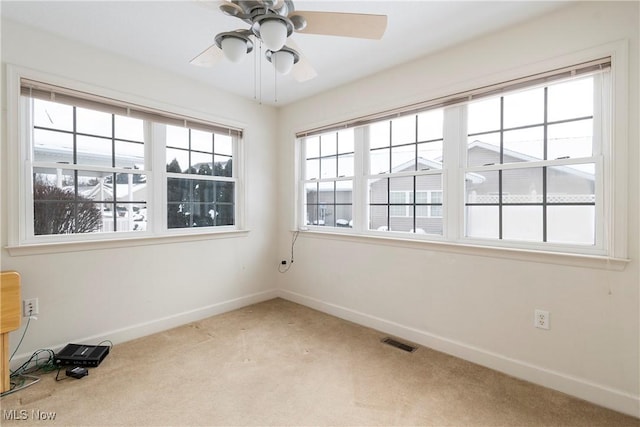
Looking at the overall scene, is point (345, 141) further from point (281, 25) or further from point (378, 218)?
point (281, 25)

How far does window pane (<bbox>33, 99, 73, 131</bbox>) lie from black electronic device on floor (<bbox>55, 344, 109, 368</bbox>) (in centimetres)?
176

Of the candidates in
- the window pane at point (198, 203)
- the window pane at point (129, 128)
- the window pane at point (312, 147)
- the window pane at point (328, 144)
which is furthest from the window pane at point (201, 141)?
the window pane at point (328, 144)

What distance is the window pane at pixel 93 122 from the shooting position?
258cm

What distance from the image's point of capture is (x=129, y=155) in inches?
112

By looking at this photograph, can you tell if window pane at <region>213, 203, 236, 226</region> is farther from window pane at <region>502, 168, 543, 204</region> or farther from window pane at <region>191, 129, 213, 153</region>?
Result: window pane at <region>502, 168, 543, 204</region>

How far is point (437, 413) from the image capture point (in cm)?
180

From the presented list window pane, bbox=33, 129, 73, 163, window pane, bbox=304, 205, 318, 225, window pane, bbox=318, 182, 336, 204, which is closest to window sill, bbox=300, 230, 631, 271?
window pane, bbox=318, 182, 336, 204

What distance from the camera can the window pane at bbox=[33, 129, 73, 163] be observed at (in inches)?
94.0

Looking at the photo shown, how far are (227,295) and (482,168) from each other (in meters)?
2.91

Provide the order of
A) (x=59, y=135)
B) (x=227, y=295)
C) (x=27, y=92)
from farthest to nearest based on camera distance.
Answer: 1. (x=227, y=295)
2. (x=59, y=135)
3. (x=27, y=92)

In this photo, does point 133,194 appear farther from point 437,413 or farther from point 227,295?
point 437,413

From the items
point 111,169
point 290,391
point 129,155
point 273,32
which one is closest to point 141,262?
point 111,169

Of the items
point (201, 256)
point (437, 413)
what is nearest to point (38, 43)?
point (201, 256)

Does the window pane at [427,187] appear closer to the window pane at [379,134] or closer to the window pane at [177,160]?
the window pane at [379,134]
